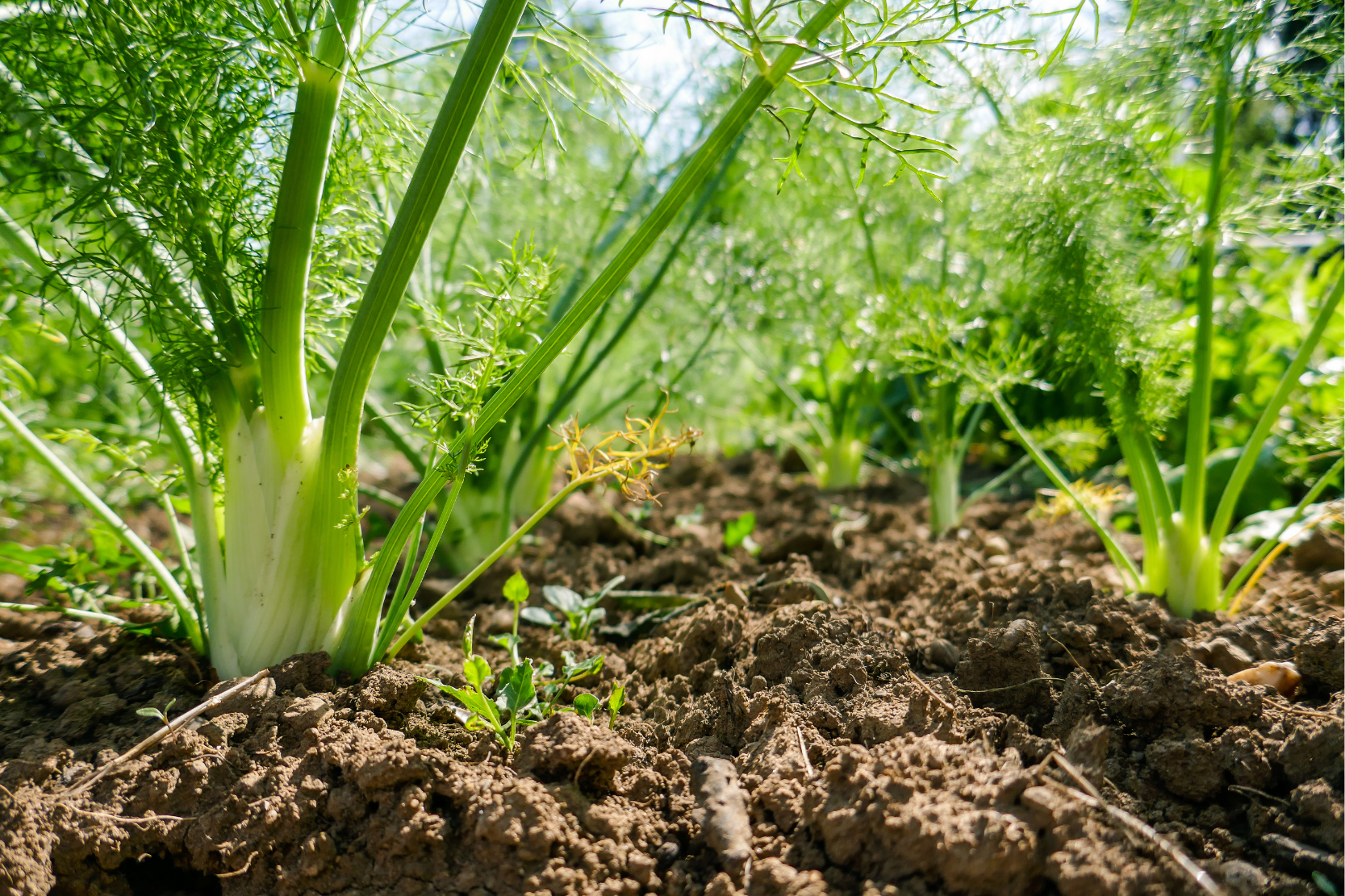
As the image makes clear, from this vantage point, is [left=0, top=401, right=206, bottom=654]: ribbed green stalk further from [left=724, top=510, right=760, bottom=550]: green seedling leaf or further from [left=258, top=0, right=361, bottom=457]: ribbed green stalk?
[left=724, top=510, right=760, bottom=550]: green seedling leaf

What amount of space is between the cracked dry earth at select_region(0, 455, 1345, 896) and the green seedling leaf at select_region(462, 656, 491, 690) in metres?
0.08

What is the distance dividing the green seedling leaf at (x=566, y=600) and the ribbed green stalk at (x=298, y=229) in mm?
→ 464

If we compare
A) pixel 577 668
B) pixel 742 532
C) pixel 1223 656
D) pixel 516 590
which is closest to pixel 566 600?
pixel 516 590

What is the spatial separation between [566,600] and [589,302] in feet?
2.03

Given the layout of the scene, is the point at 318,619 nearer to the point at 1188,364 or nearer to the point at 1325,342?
the point at 1188,364

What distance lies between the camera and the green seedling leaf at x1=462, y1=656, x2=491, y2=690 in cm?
96

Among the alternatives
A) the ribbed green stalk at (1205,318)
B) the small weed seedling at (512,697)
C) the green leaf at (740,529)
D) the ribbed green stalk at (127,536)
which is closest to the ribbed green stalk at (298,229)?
the ribbed green stalk at (127,536)

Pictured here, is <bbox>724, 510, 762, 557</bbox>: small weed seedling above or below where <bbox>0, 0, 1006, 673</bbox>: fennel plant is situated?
below

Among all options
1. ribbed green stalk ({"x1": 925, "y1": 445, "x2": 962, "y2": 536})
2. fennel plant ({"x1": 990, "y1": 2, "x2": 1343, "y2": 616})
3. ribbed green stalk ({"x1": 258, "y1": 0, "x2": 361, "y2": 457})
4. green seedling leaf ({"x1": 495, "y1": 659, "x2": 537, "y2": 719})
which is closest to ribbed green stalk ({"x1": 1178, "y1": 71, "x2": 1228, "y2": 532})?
fennel plant ({"x1": 990, "y1": 2, "x2": 1343, "y2": 616})

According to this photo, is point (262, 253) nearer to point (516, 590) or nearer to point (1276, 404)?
point (516, 590)

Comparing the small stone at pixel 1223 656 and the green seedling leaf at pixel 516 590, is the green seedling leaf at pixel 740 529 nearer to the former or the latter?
the green seedling leaf at pixel 516 590

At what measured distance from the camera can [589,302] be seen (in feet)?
2.93

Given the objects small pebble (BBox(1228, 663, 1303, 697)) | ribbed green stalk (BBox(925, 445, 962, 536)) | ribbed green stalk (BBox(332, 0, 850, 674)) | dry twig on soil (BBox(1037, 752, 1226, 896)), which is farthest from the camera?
→ ribbed green stalk (BBox(925, 445, 962, 536))

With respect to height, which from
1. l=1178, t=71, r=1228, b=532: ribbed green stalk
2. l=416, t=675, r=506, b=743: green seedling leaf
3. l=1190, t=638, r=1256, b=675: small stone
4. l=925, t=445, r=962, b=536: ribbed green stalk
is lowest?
l=416, t=675, r=506, b=743: green seedling leaf
